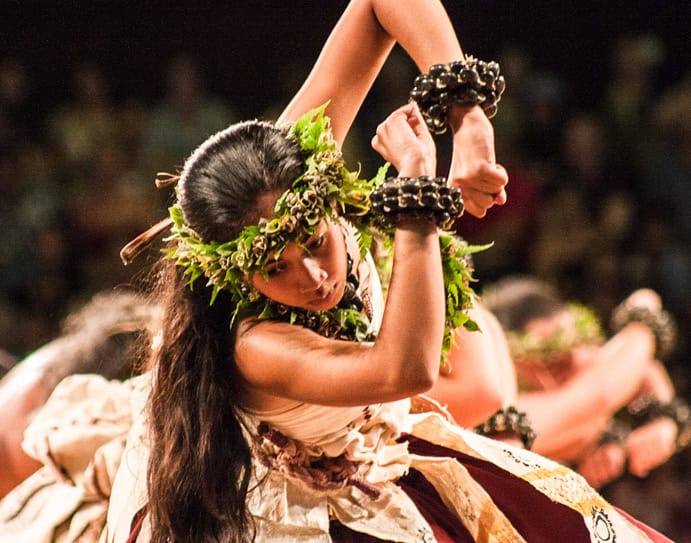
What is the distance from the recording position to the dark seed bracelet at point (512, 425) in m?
2.84

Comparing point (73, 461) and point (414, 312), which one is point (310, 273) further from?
point (73, 461)

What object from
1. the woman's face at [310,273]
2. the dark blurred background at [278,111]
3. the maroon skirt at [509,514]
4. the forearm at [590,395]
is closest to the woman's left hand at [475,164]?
the woman's face at [310,273]

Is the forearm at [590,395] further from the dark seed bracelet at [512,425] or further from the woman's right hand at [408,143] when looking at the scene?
the woman's right hand at [408,143]

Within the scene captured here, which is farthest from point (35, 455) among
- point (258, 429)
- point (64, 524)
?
point (258, 429)

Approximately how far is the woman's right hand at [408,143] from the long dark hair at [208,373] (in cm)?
16

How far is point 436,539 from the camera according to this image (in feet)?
6.38

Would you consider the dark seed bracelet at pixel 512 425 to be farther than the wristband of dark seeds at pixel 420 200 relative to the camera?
Yes

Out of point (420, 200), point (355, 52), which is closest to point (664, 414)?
point (355, 52)

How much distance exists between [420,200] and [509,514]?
25.6 inches

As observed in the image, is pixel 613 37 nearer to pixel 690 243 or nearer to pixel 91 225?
pixel 690 243

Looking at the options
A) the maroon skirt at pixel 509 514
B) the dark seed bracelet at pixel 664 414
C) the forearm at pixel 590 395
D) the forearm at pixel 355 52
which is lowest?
the dark seed bracelet at pixel 664 414

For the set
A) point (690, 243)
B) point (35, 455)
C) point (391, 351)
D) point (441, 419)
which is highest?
point (391, 351)

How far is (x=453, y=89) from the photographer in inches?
71.3

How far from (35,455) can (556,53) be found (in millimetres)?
4049
